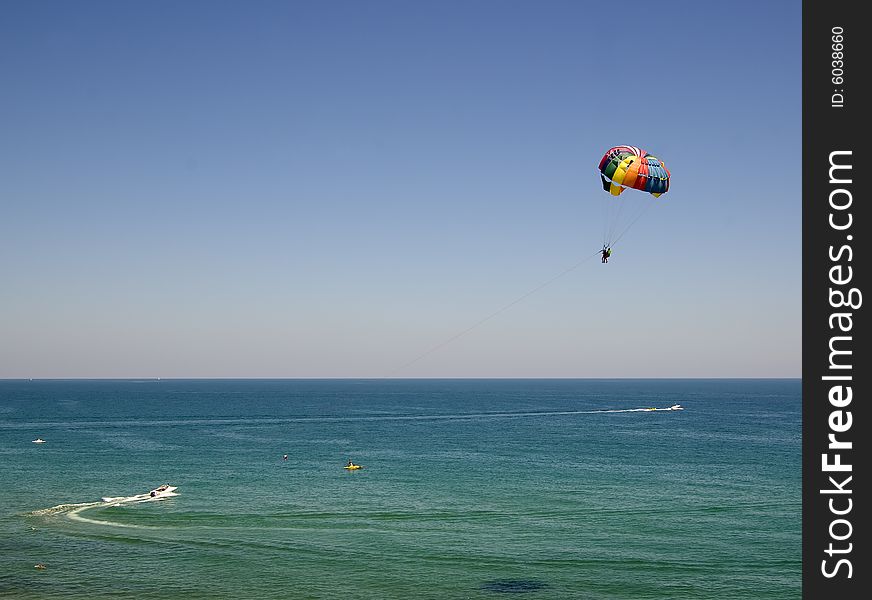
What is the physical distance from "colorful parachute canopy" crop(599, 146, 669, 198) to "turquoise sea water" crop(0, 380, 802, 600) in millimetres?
20689

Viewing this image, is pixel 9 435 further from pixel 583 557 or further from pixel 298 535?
pixel 583 557

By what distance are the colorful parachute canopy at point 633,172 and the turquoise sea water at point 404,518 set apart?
67.9 feet

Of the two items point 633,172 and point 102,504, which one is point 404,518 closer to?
point 102,504

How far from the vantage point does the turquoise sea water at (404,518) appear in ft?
137

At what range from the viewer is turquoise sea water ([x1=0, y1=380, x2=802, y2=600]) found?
41625 millimetres

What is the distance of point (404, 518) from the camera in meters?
56.6

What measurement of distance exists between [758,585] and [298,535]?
2724 cm

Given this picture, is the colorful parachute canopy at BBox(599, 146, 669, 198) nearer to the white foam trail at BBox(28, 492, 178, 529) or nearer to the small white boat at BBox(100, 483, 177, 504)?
the white foam trail at BBox(28, 492, 178, 529)
